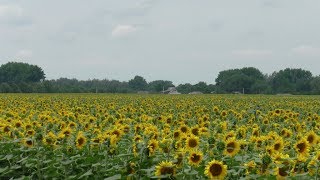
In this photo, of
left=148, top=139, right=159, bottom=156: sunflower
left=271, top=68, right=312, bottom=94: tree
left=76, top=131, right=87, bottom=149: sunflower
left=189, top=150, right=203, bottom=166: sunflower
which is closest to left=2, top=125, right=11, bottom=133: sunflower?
left=76, top=131, right=87, bottom=149: sunflower

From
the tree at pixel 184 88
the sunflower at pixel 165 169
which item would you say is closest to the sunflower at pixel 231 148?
the sunflower at pixel 165 169

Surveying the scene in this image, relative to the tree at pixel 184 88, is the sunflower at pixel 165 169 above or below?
below

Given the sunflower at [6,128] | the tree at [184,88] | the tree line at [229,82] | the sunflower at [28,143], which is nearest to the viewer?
the sunflower at [28,143]

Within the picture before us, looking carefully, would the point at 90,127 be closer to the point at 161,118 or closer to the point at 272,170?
the point at 161,118

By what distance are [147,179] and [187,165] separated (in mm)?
374

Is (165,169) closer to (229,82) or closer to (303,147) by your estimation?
(303,147)

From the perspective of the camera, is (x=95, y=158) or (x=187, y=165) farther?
(x=95, y=158)

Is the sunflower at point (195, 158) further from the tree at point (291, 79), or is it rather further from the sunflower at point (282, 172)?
the tree at point (291, 79)

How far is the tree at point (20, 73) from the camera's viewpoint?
103 m

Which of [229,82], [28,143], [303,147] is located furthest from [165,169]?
[229,82]

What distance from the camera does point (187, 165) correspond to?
4.39 meters

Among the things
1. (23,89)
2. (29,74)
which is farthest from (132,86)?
(23,89)

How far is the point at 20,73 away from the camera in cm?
10444

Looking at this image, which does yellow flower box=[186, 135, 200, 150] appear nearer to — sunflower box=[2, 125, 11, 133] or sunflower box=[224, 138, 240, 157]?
sunflower box=[224, 138, 240, 157]
